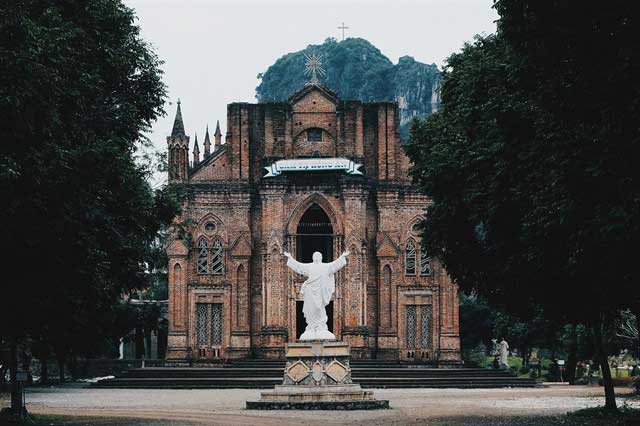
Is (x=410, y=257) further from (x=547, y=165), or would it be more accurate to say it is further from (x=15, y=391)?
(x=547, y=165)

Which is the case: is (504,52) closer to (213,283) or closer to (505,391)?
(505,391)

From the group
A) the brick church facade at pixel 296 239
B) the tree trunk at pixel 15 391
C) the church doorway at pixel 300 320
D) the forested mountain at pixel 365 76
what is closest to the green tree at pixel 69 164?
the tree trunk at pixel 15 391

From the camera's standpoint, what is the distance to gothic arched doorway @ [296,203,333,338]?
5159cm

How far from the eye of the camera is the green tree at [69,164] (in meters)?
17.2

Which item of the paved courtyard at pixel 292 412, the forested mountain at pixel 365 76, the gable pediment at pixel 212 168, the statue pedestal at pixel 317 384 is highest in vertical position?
the forested mountain at pixel 365 76

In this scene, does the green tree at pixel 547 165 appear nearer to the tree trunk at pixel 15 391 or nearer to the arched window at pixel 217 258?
the tree trunk at pixel 15 391

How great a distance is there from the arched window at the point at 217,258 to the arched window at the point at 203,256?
0.27 metres

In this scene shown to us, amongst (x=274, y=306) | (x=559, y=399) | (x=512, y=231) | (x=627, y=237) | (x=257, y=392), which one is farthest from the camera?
(x=274, y=306)

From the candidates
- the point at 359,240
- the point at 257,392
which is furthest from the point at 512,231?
the point at 359,240

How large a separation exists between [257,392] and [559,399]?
11.0m

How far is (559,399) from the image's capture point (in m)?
35.3

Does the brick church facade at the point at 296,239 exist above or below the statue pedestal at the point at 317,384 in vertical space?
above

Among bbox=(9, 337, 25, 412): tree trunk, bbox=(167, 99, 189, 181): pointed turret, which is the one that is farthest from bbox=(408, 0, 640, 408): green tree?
bbox=(167, 99, 189, 181): pointed turret

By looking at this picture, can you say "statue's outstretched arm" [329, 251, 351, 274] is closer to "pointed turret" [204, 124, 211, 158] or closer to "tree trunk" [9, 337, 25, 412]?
"tree trunk" [9, 337, 25, 412]
